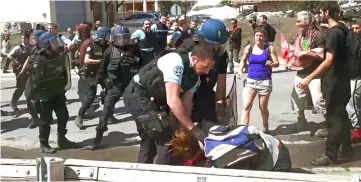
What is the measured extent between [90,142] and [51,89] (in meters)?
0.97

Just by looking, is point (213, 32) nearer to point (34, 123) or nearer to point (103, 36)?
point (103, 36)

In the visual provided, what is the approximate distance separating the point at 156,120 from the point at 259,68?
287 cm

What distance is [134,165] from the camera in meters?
2.85

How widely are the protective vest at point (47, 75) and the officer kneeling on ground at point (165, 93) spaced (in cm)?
247

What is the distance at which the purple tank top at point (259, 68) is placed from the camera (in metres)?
6.33

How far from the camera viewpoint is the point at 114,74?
6.55 m

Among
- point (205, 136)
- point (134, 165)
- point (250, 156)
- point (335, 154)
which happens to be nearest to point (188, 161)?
point (205, 136)

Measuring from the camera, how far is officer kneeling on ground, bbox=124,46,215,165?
139 inches

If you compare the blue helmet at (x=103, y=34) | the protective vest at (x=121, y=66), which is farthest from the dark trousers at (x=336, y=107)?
the blue helmet at (x=103, y=34)

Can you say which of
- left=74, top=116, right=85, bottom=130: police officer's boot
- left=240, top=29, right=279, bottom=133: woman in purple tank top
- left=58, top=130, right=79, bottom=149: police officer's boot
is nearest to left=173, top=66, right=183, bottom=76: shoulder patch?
left=240, top=29, right=279, bottom=133: woman in purple tank top

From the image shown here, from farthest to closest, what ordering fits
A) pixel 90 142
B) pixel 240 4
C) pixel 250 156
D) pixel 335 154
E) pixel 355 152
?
pixel 240 4 < pixel 90 142 < pixel 355 152 < pixel 335 154 < pixel 250 156

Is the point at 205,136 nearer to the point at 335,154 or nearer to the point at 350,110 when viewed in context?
the point at 335,154

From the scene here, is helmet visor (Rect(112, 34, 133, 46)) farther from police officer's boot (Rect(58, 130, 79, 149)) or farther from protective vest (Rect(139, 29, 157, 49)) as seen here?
protective vest (Rect(139, 29, 157, 49))

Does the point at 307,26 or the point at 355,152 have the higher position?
the point at 307,26
